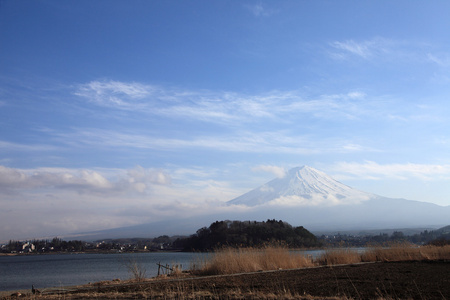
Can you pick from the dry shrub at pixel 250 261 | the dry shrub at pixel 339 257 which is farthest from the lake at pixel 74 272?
the dry shrub at pixel 339 257

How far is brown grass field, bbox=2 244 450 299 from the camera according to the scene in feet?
26.3

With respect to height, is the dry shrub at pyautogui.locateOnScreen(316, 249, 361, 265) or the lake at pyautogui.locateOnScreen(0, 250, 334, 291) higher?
the dry shrub at pyautogui.locateOnScreen(316, 249, 361, 265)

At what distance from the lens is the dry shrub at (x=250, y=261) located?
14.6 meters

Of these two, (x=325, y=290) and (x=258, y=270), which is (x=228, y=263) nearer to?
(x=258, y=270)

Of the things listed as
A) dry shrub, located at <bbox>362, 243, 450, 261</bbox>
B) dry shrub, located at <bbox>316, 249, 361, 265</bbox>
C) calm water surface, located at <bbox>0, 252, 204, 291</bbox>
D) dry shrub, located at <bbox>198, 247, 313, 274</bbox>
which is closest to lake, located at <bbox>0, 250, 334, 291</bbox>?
calm water surface, located at <bbox>0, 252, 204, 291</bbox>

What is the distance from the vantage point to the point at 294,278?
36.5 ft

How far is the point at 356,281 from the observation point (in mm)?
9711

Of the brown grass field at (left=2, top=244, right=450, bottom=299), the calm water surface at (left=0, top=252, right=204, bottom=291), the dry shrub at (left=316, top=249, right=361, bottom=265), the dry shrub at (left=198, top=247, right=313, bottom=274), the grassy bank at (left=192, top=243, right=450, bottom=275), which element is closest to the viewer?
the brown grass field at (left=2, top=244, right=450, bottom=299)

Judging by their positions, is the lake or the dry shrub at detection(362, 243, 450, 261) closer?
the dry shrub at detection(362, 243, 450, 261)

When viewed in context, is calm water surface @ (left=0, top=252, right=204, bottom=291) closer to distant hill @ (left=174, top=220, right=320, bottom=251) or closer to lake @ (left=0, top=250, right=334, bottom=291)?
lake @ (left=0, top=250, right=334, bottom=291)

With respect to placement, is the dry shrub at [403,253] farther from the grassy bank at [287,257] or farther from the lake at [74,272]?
the lake at [74,272]

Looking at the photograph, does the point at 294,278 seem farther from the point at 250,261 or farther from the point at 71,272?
the point at 71,272

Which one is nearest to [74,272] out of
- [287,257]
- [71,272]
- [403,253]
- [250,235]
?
[71,272]

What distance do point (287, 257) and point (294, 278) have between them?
15.9 ft
